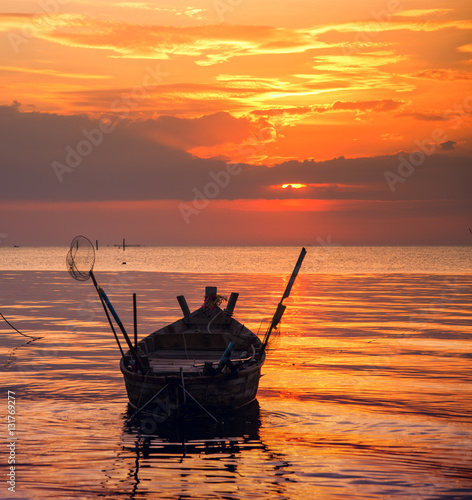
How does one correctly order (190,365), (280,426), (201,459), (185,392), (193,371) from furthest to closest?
(190,365) < (193,371) < (280,426) < (185,392) < (201,459)

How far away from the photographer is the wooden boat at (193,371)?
62.7 ft

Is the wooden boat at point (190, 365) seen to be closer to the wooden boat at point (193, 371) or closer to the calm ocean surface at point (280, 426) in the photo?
the wooden boat at point (193, 371)

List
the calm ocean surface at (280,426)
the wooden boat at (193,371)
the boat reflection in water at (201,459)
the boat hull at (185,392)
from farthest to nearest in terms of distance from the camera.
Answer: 1. the wooden boat at (193,371)
2. the boat hull at (185,392)
3. the calm ocean surface at (280,426)
4. the boat reflection in water at (201,459)

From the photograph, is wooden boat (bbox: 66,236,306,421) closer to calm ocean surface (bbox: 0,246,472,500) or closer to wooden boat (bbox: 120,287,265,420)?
wooden boat (bbox: 120,287,265,420)

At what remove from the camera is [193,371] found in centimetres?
2044

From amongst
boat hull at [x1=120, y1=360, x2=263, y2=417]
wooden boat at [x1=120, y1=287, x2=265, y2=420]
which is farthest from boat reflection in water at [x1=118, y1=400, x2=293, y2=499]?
wooden boat at [x1=120, y1=287, x2=265, y2=420]

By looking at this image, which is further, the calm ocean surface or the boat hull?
the boat hull

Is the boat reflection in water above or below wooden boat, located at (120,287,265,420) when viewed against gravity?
below

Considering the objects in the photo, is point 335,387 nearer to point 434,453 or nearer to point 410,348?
point 434,453

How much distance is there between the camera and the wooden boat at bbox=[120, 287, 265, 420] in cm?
1912

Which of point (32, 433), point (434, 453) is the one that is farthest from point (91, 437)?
point (434, 453)

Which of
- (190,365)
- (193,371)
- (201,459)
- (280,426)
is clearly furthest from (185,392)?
(190,365)

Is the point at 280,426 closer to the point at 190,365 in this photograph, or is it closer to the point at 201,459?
the point at 201,459

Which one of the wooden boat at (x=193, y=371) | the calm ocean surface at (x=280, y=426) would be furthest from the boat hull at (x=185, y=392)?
the calm ocean surface at (x=280, y=426)
